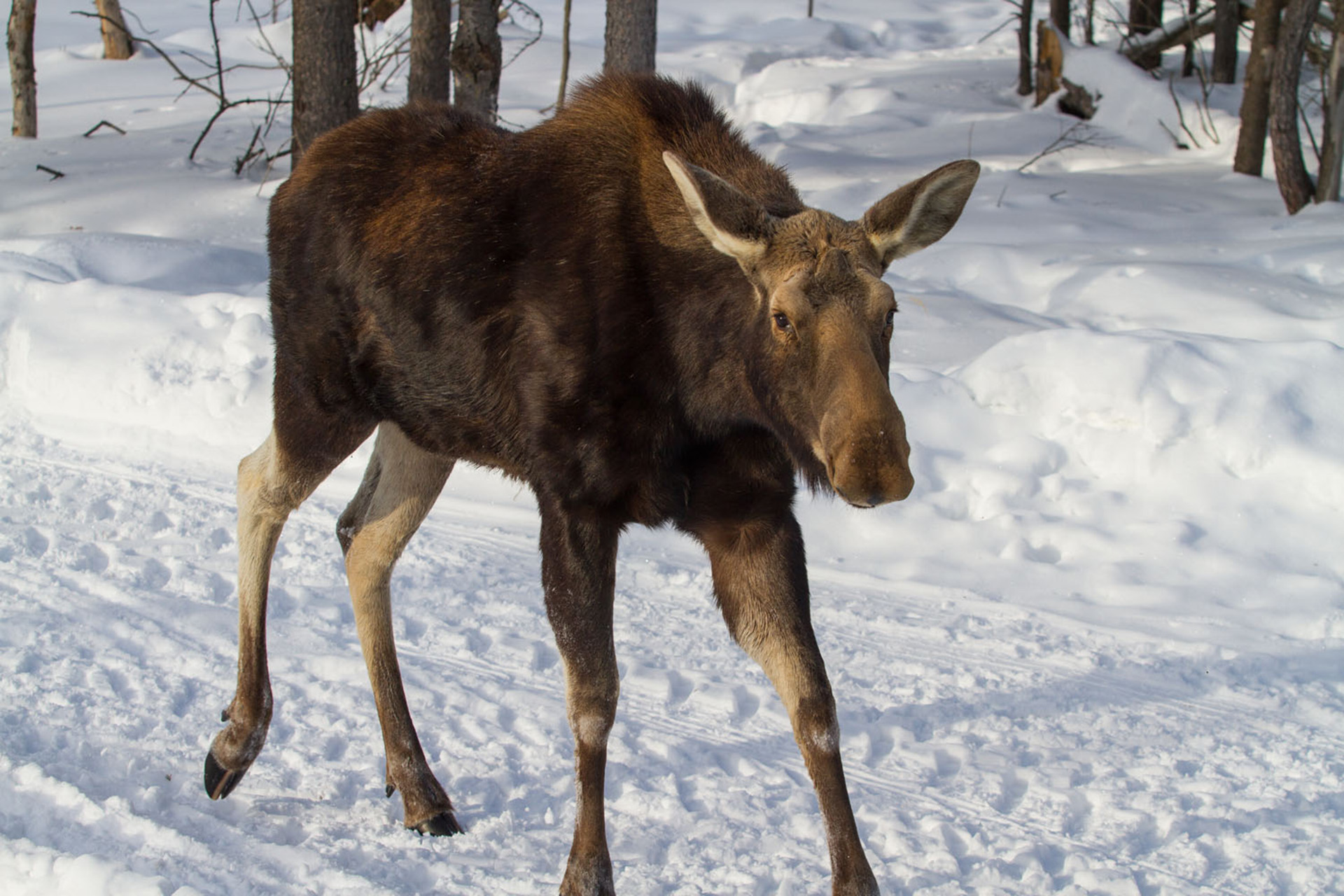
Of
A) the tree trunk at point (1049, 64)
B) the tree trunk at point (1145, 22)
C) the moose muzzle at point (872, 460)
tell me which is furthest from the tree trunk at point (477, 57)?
the tree trunk at point (1145, 22)

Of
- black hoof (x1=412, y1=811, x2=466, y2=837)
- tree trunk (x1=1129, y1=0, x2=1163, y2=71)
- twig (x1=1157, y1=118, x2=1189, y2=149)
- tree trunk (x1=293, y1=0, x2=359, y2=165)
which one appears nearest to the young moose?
black hoof (x1=412, y1=811, x2=466, y2=837)

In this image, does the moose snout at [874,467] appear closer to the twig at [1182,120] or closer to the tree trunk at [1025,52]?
the twig at [1182,120]

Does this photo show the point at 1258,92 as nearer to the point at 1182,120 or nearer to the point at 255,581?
the point at 1182,120

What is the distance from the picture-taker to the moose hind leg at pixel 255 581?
12.5 ft

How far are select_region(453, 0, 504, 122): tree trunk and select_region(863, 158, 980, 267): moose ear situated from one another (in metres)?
7.36

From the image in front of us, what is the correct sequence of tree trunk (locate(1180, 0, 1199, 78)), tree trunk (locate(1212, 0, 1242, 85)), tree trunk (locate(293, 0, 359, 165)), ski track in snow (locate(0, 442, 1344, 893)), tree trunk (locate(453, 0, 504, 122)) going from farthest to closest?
tree trunk (locate(1180, 0, 1199, 78)) → tree trunk (locate(1212, 0, 1242, 85)) → tree trunk (locate(453, 0, 504, 122)) → tree trunk (locate(293, 0, 359, 165)) → ski track in snow (locate(0, 442, 1344, 893))

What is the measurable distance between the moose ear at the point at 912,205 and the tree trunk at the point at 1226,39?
17456 millimetres

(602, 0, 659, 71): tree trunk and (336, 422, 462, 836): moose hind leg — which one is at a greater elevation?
(602, 0, 659, 71): tree trunk

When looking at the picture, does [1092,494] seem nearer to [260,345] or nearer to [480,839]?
[480,839]

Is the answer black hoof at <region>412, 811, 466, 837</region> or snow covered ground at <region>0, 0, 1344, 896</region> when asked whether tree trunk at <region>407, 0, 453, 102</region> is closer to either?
snow covered ground at <region>0, 0, 1344, 896</region>

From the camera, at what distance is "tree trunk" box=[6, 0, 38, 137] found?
1338 cm

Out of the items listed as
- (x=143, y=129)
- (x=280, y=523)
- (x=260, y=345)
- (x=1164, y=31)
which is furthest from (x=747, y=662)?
(x=1164, y=31)

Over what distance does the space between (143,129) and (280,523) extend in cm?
1178

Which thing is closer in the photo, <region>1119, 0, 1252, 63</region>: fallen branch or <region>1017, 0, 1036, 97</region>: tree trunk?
<region>1119, 0, 1252, 63</region>: fallen branch
